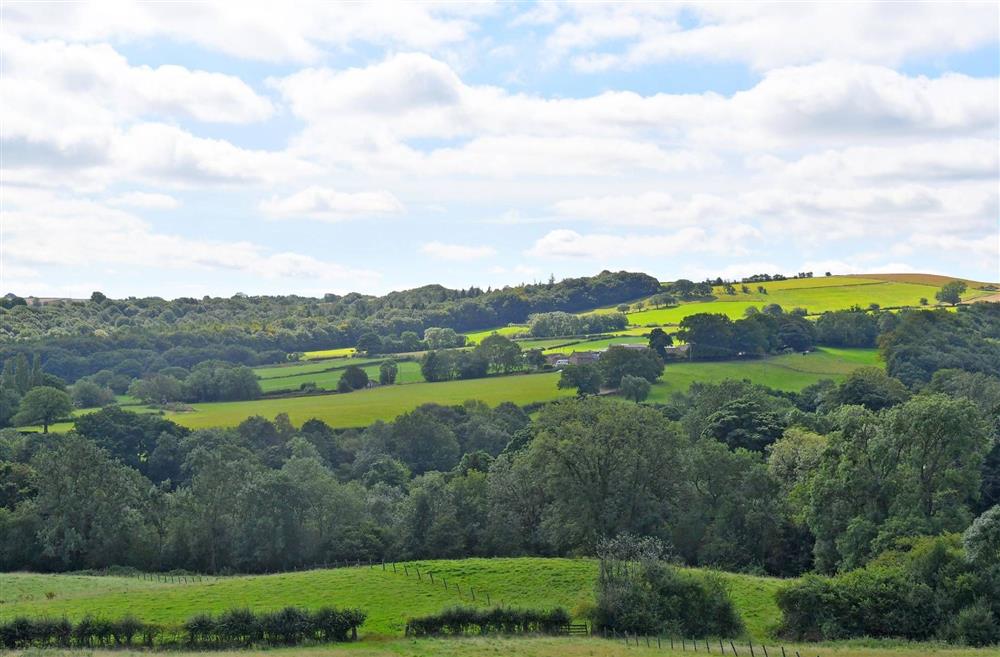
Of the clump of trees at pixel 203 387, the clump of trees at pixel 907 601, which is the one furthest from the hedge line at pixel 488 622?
the clump of trees at pixel 203 387

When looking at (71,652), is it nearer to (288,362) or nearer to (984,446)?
(984,446)

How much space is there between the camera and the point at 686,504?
228 feet

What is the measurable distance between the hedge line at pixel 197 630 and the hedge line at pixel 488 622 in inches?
136

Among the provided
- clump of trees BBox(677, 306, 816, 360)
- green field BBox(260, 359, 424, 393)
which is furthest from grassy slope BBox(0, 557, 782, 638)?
clump of trees BBox(677, 306, 816, 360)

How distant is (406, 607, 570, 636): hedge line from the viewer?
4450 centimetres

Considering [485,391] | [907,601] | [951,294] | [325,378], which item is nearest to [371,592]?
[907,601]

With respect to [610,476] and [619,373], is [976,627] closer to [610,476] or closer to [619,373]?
[610,476]

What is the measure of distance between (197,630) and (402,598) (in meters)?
12.2

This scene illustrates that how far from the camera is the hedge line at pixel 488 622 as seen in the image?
4450 centimetres

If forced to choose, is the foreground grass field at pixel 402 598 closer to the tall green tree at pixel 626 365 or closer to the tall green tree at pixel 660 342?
the tall green tree at pixel 626 365

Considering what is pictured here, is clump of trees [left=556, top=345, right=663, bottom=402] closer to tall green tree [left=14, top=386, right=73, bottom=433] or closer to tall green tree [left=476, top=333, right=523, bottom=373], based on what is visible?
tall green tree [left=476, top=333, right=523, bottom=373]

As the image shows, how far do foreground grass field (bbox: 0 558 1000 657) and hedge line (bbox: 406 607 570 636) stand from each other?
129cm

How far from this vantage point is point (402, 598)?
51.4 m

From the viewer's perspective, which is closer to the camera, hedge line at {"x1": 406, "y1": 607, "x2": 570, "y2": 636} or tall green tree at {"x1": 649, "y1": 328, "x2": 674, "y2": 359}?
hedge line at {"x1": 406, "y1": 607, "x2": 570, "y2": 636}
